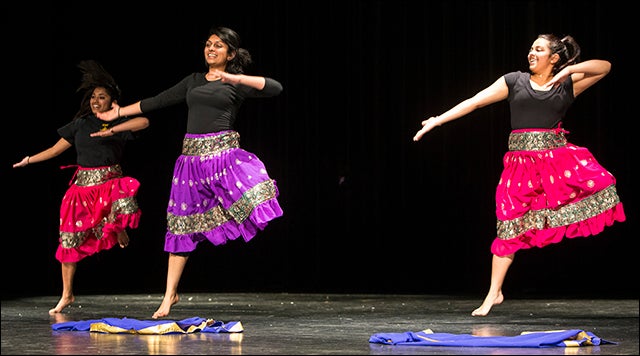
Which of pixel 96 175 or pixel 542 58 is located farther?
pixel 96 175

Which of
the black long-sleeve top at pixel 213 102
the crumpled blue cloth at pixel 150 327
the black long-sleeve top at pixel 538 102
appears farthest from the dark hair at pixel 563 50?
the crumpled blue cloth at pixel 150 327

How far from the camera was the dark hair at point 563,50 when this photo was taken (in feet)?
14.1

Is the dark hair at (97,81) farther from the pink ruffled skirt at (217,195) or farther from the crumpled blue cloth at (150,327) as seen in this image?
the crumpled blue cloth at (150,327)

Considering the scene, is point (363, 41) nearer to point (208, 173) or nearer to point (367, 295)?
point (367, 295)

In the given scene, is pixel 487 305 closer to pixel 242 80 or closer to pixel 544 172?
pixel 544 172

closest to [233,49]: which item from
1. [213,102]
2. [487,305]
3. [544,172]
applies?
[213,102]

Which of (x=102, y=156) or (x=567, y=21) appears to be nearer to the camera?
(x=102, y=156)

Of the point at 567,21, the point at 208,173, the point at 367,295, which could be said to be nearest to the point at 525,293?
the point at 367,295

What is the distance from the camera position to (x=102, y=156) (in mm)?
5152

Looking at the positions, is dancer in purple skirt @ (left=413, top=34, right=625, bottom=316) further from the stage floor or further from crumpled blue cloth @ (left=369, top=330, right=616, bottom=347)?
crumpled blue cloth @ (left=369, top=330, right=616, bottom=347)

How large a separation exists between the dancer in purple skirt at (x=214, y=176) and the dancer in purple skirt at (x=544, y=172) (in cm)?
92

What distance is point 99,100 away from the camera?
511 centimetres

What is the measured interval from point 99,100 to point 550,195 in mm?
2426

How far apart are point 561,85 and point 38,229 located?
4363 mm
